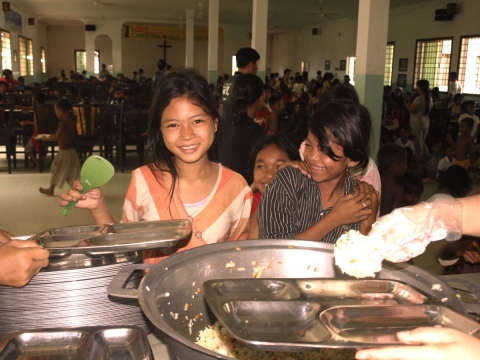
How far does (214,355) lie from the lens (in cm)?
68

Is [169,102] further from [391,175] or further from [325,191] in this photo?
[391,175]

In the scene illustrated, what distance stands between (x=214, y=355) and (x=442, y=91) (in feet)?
36.0

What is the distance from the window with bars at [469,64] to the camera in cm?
948

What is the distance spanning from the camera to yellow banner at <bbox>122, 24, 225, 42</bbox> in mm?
19734

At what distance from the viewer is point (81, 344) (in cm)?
87

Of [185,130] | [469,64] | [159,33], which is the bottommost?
[185,130]

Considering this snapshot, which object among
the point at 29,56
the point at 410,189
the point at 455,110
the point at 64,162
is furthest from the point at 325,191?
the point at 29,56

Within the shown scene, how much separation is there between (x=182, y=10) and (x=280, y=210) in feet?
47.8

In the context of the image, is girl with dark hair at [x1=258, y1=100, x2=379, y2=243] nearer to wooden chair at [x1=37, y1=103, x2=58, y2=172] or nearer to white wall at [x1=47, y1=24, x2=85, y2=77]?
wooden chair at [x1=37, y1=103, x2=58, y2=172]

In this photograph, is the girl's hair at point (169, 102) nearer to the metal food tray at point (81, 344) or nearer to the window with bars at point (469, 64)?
the metal food tray at point (81, 344)

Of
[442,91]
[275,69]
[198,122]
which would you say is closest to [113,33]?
[275,69]

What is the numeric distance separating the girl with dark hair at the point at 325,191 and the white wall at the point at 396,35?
921 cm

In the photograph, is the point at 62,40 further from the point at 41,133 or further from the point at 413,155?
the point at 413,155

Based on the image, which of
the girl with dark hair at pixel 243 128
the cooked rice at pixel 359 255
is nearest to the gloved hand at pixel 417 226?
the cooked rice at pixel 359 255
